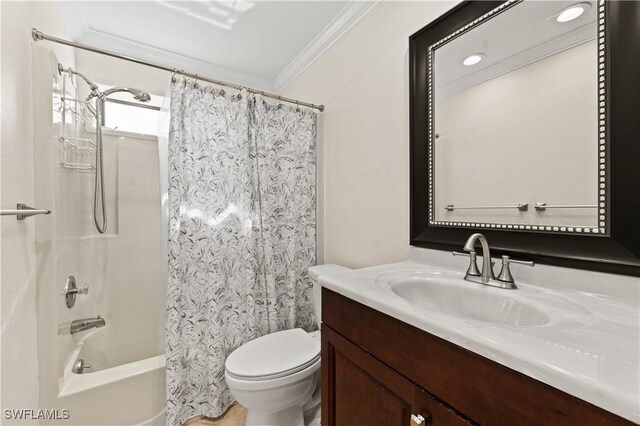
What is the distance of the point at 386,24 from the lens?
1417mm

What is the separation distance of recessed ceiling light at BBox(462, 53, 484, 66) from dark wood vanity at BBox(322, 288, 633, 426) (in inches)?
39.8

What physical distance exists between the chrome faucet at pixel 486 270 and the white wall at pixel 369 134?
41cm

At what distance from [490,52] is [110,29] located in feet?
7.75

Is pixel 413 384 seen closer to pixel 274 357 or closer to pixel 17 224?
pixel 274 357

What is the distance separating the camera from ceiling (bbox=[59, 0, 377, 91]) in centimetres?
163

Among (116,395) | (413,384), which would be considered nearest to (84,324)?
(116,395)

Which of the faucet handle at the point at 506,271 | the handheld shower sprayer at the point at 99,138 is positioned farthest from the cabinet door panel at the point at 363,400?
the handheld shower sprayer at the point at 99,138

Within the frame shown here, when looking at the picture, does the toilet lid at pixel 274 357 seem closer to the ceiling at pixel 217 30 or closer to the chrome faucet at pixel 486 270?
the chrome faucet at pixel 486 270

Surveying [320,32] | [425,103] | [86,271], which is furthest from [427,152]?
[86,271]

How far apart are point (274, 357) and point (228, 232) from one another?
2.41 feet

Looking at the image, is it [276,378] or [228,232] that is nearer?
[276,378]

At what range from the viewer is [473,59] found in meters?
1.04

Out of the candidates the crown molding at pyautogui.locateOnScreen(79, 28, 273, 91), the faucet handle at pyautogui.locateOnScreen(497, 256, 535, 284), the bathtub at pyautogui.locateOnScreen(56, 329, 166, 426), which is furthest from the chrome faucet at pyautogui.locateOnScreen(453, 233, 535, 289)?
the crown molding at pyautogui.locateOnScreen(79, 28, 273, 91)

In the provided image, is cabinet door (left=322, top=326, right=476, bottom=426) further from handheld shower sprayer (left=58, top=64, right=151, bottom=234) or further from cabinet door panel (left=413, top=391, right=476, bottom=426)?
handheld shower sprayer (left=58, top=64, right=151, bottom=234)
